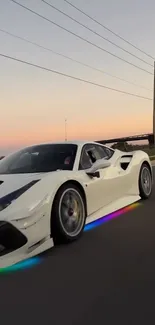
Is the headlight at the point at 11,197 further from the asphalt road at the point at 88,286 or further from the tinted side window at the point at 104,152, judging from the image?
the tinted side window at the point at 104,152

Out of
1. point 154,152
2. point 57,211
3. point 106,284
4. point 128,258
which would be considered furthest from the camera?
point 154,152

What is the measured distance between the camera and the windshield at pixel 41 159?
588 centimetres

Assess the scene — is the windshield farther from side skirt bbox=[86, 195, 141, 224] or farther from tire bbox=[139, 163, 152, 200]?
tire bbox=[139, 163, 152, 200]

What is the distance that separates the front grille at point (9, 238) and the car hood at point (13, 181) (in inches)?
17.7

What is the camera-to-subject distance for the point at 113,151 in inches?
294

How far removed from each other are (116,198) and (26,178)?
2.09 m

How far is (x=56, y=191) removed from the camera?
4.97m

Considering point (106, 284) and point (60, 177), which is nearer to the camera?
point (106, 284)

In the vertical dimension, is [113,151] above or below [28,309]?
above

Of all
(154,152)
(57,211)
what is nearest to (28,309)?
(57,211)

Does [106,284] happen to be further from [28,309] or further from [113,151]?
[113,151]

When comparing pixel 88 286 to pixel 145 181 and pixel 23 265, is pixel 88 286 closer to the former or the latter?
pixel 23 265

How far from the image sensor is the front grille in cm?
→ 416

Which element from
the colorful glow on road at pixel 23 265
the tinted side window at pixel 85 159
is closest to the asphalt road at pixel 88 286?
the colorful glow on road at pixel 23 265
